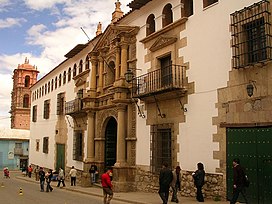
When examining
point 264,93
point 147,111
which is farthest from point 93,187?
point 264,93

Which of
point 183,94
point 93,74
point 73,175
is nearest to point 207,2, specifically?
point 183,94

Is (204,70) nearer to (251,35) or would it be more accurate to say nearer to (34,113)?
(251,35)

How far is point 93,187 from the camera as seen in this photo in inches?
765

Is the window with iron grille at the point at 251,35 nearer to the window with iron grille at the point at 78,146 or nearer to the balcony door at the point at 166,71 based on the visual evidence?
the balcony door at the point at 166,71

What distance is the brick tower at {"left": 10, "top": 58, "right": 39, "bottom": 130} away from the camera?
57781mm

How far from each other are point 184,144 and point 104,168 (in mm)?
7637

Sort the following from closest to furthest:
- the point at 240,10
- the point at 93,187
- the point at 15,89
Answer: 1. the point at 240,10
2. the point at 93,187
3. the point at 15,89

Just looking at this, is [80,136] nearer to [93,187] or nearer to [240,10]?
[93,187]

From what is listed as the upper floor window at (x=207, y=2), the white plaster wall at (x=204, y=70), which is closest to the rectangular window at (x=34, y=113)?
the white plaster wall at (x=204, y=70)

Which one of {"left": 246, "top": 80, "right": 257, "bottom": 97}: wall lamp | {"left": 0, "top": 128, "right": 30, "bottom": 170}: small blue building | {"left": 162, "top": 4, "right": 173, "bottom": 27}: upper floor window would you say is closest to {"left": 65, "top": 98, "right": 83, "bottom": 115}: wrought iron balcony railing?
{"left": 162, "top": 4, "right": 173, "bottom": 27}: upper floor window

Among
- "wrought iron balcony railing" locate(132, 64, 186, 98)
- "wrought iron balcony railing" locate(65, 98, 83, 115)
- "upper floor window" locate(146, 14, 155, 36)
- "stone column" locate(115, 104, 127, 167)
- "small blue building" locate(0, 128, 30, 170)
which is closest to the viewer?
"wrought iron balcony railing" locate(132, 64, 186, 98)

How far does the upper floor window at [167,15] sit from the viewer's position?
15.0 meters

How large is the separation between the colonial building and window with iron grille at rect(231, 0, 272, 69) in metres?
0.03

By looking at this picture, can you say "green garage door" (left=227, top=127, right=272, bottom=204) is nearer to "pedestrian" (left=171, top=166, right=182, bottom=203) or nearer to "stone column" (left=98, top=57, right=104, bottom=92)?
"pedestrian" (left=171, top=166, right=182, bottom=203)
